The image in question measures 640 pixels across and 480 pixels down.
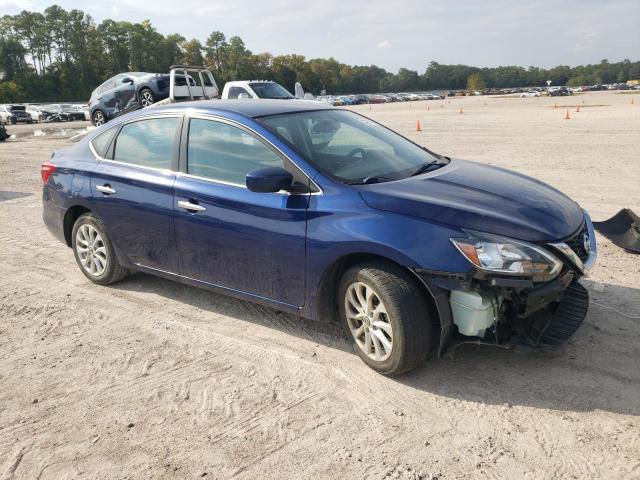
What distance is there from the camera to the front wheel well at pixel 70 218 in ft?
18.5

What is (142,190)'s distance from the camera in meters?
4.84

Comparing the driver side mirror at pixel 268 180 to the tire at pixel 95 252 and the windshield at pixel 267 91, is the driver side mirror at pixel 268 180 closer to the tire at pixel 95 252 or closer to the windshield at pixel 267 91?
the tire at pixel 95 252

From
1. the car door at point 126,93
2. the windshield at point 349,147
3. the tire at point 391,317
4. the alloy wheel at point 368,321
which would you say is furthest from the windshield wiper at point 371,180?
the car door at point 126,93

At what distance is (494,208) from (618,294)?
77.3 inches

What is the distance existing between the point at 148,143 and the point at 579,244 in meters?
3.52

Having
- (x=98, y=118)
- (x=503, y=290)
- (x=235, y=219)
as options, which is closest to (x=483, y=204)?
(x=503, y=290)

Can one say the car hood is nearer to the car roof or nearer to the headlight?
the headlight

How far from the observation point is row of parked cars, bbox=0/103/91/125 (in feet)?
141

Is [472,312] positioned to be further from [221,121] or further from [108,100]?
[108,100]

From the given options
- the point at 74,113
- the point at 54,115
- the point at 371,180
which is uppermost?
the point at 371,180

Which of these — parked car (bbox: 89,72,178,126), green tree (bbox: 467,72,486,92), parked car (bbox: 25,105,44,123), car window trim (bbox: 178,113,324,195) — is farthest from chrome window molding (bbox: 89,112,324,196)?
green tree (bbox: 467,72,486,92)

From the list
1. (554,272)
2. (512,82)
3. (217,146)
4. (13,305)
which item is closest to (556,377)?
(554,272)

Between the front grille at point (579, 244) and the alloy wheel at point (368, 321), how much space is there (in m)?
1.23

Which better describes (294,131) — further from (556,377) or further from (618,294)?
(618,294)
